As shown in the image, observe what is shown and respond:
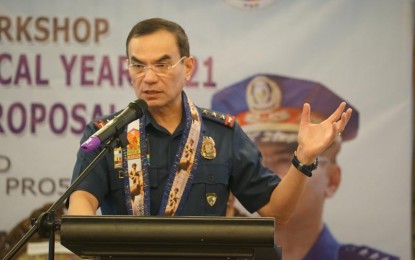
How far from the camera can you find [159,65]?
9.84ft

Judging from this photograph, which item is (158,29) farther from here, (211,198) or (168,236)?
(168,236)

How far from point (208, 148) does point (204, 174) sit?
0.36ft

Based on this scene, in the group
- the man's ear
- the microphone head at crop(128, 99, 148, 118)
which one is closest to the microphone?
the microphone head at crop(128, 99, 148, 118)

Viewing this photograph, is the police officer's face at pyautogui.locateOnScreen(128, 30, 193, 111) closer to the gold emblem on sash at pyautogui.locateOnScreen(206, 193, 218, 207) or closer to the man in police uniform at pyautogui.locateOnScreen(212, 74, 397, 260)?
the gold emblem on sash at pyautogui.locateOnScreen(206, 193, 218, 207)

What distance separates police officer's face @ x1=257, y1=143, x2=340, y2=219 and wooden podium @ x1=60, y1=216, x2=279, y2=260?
7.62ft

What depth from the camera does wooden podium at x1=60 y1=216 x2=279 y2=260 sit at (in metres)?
2.08

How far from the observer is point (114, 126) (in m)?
2.43

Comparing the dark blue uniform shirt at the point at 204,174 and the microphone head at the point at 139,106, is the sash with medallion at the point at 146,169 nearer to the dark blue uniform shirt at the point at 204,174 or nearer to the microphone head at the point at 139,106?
the dark blue uniform shirt at the point at 204,174

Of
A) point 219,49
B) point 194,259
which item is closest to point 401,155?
point 219,49

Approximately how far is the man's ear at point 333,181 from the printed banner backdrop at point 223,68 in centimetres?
3

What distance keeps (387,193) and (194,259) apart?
2.49 metres

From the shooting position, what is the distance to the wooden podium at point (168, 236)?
6.82 feet

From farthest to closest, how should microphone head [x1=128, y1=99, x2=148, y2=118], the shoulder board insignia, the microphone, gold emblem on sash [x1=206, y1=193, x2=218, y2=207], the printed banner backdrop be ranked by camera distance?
the printed banner backdrop → the shoulder board insignia → gold emblem on sash [x1=206, y1=193, x2=218, y2=207] → microphone head [x1=128, y1=99, x2=148, y2=118] → the microphone

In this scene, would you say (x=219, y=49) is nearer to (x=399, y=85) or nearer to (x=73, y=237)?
(x=399, y=85)
